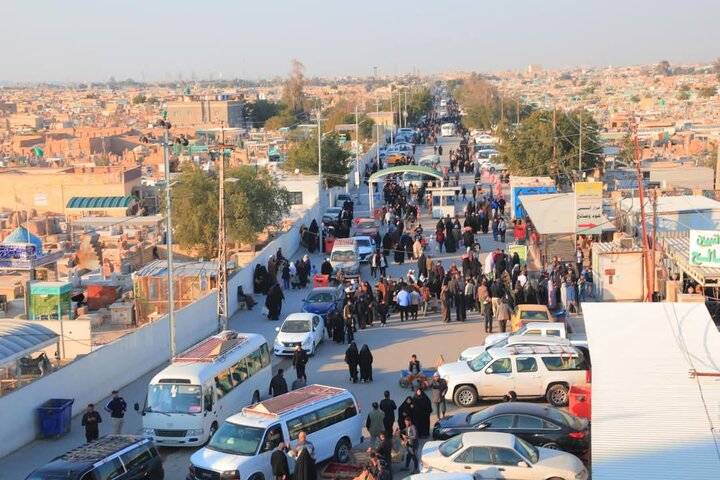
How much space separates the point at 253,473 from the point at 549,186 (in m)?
23.1

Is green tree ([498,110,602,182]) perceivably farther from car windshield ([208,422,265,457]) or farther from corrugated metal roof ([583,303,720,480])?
car windshield ([208,422,265,457])


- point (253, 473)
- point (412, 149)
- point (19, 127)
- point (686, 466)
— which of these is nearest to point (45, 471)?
point (253, 473)

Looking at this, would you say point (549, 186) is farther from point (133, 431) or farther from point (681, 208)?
point (133, 431)

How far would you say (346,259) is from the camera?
2691cm

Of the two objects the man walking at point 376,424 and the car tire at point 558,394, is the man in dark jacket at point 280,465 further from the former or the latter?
the car tire at point 558,394

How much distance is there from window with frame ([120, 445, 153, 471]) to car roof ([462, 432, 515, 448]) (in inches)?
150

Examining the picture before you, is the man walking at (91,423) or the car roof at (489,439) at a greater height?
the car roof at (489,439)

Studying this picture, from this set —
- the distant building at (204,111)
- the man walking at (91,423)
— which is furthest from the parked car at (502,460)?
the distant building at (204,111)

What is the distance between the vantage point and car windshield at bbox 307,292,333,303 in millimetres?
22219

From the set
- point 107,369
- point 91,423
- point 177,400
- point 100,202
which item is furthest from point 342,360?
point 100,202

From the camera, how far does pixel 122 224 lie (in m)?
37.3

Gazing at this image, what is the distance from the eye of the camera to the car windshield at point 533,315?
63.6 feet

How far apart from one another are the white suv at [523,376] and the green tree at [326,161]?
2950 cm

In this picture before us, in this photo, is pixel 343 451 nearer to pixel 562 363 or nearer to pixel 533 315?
pixel 562 363
